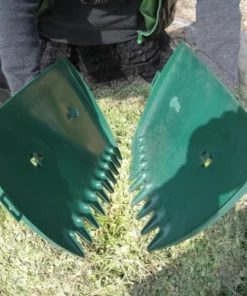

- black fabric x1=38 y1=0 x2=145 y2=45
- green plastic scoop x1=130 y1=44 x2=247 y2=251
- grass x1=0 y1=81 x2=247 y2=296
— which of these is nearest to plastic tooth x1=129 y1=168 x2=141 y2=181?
green plastic scoop x1=130 y1=44 x2=247 y2=251

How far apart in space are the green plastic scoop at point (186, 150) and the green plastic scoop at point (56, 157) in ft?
0.37

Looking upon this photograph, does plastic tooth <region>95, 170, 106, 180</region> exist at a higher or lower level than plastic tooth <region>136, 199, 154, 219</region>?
higher

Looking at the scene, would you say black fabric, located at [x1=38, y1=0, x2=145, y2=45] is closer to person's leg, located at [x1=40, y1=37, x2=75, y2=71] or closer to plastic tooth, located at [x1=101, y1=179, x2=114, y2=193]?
person's leg, located at [x1=40, y1=37, x2=75, y2=71]

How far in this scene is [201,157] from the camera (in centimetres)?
131

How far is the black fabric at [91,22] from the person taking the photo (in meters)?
1.51

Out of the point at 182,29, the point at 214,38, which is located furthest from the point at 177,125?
the point at 182,29

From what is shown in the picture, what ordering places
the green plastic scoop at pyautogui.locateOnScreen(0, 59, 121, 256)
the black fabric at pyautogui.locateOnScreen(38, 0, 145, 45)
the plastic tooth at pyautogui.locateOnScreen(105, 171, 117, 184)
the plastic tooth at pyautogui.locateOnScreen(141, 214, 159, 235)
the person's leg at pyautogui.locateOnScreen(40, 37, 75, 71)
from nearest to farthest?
the green plastic scoop at pyautogui.locateOnScreen(0, 59, 121, 256) → the plastic tooth at pyautogui.locateOnScreen(141, 214, 159, 235) → the plastic tooth at pyautogui.locateOnScreen(105, 171, 117, 184) → the black fabric at pyautogui.locateOnScreen(38, 0, 145, 45) → the person's leg at pyautogui.locateOnScreen(40, 37, 75, 71)

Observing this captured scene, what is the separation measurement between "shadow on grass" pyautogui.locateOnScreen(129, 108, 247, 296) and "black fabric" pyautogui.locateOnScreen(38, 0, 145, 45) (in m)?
0.45

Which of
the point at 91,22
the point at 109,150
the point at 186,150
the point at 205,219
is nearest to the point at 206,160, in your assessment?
the point at 186,150

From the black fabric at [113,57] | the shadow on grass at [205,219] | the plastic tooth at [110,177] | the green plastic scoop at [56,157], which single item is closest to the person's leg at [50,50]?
the black fabric at [113,57]

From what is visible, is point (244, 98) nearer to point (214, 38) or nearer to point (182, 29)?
point (182, 29)

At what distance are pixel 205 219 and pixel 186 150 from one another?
204 millimetres

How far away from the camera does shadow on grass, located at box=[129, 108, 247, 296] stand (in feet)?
4.08

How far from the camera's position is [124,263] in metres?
1.42
